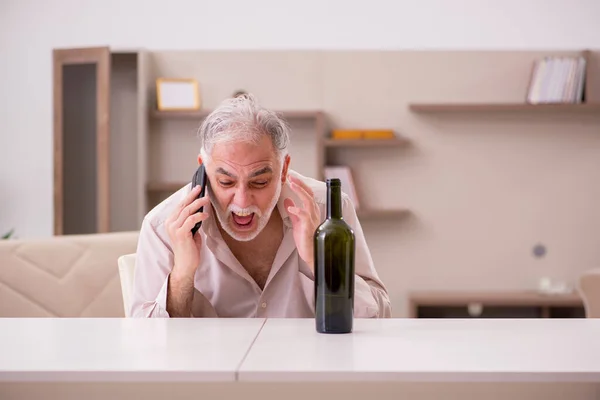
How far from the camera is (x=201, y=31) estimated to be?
4945mm

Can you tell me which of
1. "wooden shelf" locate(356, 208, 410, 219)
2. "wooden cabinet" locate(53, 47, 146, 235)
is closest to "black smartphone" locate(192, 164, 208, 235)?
"wooden cabinet" locate(53, 47, 146, 235)

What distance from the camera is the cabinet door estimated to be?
14.8 feet

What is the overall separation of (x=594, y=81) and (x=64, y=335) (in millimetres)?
4103

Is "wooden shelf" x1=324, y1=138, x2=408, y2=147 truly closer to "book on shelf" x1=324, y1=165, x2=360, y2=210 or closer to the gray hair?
"book on shelf" x1=324, y1=165, x2=360, y2=210

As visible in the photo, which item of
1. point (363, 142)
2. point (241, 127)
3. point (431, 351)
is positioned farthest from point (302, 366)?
point (363, 142)

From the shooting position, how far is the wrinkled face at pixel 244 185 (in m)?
2.04

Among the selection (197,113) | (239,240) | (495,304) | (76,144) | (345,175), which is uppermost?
(197,113)

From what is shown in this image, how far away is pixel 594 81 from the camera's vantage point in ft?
15.7

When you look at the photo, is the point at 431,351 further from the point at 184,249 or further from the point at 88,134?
the point at 88,134

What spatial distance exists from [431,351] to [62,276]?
1633mm

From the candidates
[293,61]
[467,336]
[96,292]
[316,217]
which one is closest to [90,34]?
[293,61]

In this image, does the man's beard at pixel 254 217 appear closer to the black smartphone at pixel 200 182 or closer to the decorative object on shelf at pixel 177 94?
the black smartphone at pixel 200 182

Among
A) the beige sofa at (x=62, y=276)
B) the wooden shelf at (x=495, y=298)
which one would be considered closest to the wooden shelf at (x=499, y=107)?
the wooden shelf at (x=495, y=298)

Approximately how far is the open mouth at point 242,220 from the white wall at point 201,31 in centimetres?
297
